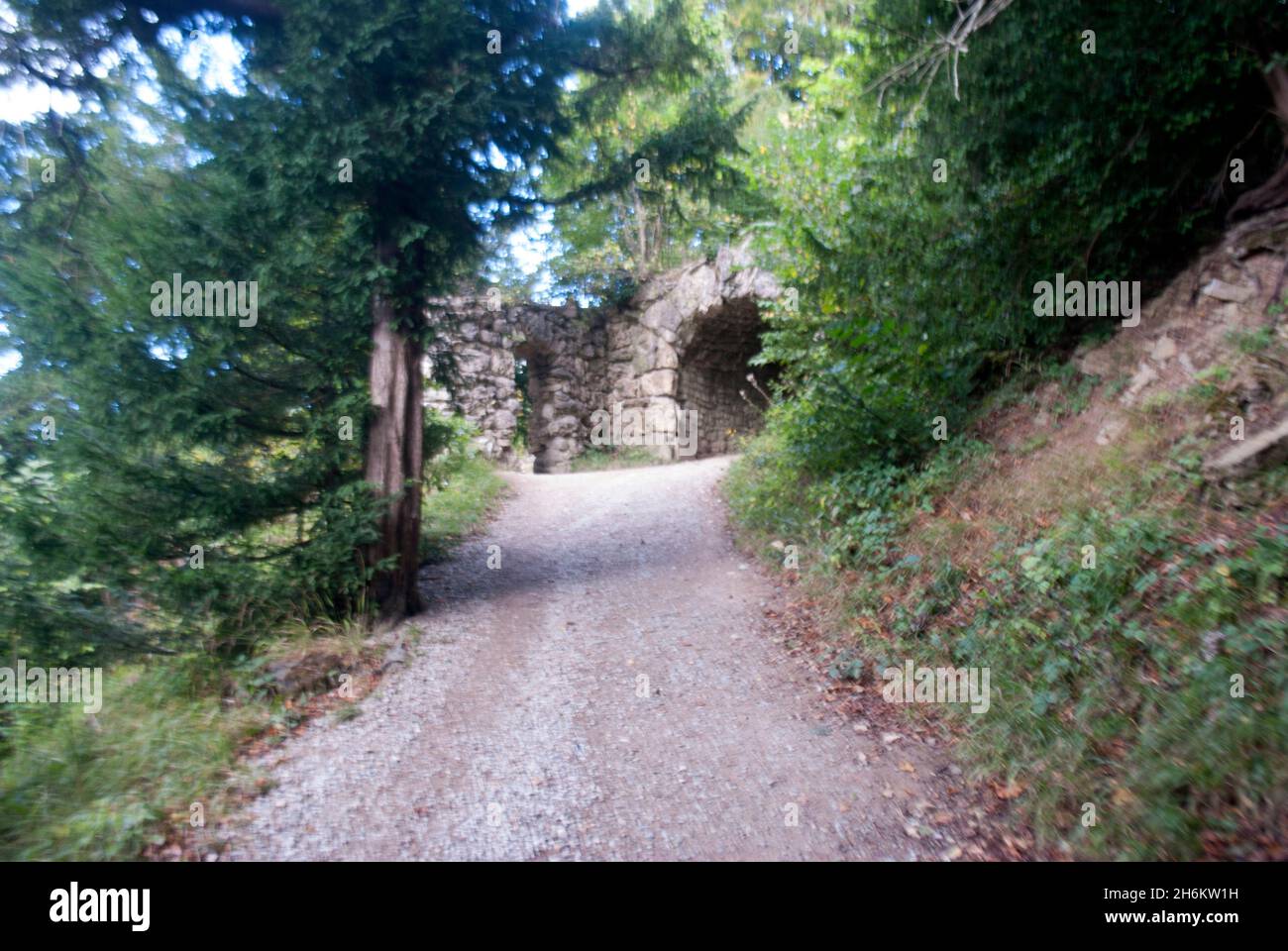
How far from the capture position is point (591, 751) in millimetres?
4320

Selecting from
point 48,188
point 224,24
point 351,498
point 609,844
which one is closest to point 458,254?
point 351,498

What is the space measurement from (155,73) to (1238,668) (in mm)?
9050

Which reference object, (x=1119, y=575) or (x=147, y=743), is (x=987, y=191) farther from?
(x=147, y=743)

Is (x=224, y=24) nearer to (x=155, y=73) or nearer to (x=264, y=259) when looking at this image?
(x=155, y=73)

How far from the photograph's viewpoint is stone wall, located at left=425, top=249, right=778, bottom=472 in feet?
55.9

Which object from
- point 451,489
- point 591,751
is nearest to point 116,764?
point 591,751

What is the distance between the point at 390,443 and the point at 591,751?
340 cm

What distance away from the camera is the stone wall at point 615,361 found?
671 inches

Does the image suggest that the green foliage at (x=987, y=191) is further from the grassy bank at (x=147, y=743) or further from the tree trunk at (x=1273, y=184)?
the grassy bank at (x=147, y=743)

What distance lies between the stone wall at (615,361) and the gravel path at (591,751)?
10561 mm

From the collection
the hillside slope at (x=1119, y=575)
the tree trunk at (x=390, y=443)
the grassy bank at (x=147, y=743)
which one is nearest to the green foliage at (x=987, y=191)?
the hillside slope at (x=1119, y=575)

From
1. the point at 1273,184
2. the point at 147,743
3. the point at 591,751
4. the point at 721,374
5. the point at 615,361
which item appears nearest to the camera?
the point at 147,743

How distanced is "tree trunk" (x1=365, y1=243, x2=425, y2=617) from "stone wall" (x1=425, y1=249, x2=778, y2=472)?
34.4ft

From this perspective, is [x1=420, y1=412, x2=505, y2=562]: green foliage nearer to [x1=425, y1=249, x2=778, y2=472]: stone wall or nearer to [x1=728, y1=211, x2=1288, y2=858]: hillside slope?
[x1=728, y1=211, x2=1288, y2=858]: hillside slope
